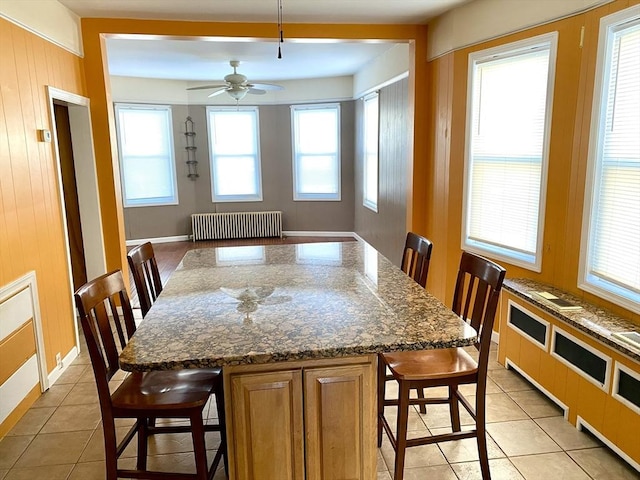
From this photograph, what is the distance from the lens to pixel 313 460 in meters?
1.66

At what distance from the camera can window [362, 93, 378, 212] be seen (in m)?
6.28

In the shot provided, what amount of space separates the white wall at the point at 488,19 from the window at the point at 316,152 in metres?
3.82

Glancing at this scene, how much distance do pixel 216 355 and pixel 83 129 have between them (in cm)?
330

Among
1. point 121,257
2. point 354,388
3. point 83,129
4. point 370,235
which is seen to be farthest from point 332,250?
point 370,235

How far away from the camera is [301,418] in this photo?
1616 millimetres

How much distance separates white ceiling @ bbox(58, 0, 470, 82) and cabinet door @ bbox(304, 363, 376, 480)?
9.71 ft

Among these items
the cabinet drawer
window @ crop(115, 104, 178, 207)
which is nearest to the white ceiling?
window @ crop(115, 104, 178, 207)

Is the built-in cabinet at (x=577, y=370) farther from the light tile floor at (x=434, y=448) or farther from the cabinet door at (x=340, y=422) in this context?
the cabinet door at (x=340, y=422)

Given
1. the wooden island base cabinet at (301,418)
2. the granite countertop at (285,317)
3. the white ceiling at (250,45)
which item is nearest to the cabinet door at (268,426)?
the wooden island base cabinet at (301,418)

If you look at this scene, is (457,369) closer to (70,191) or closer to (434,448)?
(434,448)

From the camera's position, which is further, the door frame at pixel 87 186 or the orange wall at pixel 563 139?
the door frame at pixel 87 186

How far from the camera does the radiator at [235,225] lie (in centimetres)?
805

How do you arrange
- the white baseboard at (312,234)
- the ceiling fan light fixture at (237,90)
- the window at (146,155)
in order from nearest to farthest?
the ceiling fan light fixture at (237,90) < the window at (146,155) < the white baseboard at (312,234)

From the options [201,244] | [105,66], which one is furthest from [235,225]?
[105,66]
